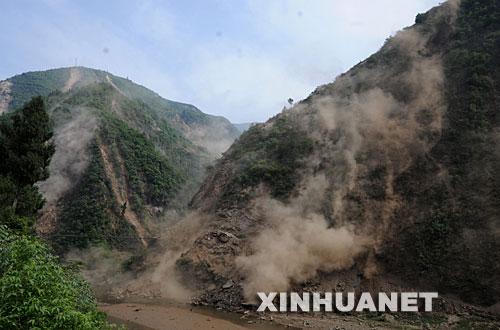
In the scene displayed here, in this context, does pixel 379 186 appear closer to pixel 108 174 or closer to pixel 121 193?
pixel 121 193

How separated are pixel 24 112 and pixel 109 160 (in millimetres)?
34249

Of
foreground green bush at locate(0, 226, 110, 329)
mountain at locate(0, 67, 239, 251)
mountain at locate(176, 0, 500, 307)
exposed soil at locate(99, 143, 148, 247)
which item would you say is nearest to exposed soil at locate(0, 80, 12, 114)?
mountain at locate(0, 67, 239, 251)

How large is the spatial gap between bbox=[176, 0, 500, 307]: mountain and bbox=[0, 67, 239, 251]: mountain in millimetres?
12837

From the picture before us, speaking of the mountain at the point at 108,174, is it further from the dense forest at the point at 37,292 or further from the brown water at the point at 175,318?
the dense forest at the point at 37,292

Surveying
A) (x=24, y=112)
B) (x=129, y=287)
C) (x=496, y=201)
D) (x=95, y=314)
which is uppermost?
(x=24, y=112)

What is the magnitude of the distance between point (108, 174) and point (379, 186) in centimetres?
3279

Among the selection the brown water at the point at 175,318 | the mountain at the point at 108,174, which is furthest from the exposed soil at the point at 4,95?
the brown water at the point at 175,318

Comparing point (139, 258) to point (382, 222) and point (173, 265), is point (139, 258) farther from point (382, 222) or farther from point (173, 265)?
point (382, 222)

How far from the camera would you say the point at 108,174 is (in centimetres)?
5353

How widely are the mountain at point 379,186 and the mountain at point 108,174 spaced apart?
12837mm

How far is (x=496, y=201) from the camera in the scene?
86.7 ft

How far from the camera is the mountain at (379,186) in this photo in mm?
26906

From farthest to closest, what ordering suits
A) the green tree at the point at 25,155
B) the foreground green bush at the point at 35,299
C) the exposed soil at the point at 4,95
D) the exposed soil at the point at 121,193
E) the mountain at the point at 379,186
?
the exposed soil at the point at 4,95
the exposed soil at the point at 121,193
the mountain at the point at 379,186
the green tree at the point at 25,155
the foreground green bush at the point at 35,299

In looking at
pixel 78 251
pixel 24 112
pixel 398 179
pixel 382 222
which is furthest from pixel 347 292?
pixel 78 251
